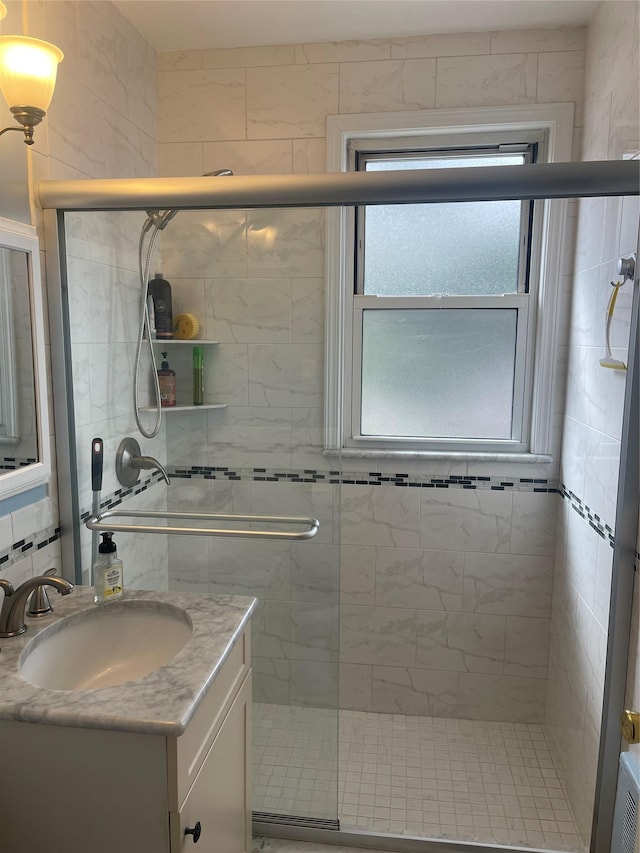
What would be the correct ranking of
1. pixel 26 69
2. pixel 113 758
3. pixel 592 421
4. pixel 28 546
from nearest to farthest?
pixel 113 758 < pixel 26 69 < pixel 28 546 < pixel 592 421

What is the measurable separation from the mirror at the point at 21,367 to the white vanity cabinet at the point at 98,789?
616 millimetres

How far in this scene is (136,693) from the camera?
118cm

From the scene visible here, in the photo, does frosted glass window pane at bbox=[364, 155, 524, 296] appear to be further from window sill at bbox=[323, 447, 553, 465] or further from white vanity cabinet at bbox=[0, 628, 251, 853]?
white vanity cabinet at bbox=[0, 628, 251, 853]

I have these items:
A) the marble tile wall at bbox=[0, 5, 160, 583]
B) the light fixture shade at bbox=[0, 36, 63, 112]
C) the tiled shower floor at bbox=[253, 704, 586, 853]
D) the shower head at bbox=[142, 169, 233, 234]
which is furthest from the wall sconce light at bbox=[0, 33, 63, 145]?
the tiled shower floor at bbox=[253, 704, 586, 853]

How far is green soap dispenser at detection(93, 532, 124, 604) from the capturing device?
156cm

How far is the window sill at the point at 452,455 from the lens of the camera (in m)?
2.41

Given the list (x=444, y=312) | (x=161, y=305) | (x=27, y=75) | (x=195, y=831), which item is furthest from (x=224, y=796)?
(x=444, y=312)

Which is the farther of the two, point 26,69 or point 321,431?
point 321,431

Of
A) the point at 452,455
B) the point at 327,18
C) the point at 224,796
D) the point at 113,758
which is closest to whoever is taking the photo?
the point at 113,758

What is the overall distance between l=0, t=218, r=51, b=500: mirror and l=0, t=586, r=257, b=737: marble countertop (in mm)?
394

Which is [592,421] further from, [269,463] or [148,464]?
[148,464]

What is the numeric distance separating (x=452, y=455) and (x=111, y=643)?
1.46 metres

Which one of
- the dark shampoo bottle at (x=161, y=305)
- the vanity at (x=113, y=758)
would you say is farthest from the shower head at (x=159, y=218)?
the vanity at (x=113, y=758)

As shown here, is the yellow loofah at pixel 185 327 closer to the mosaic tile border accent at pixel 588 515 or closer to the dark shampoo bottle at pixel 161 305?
the dark shampoo bottle at pixel 161 305
